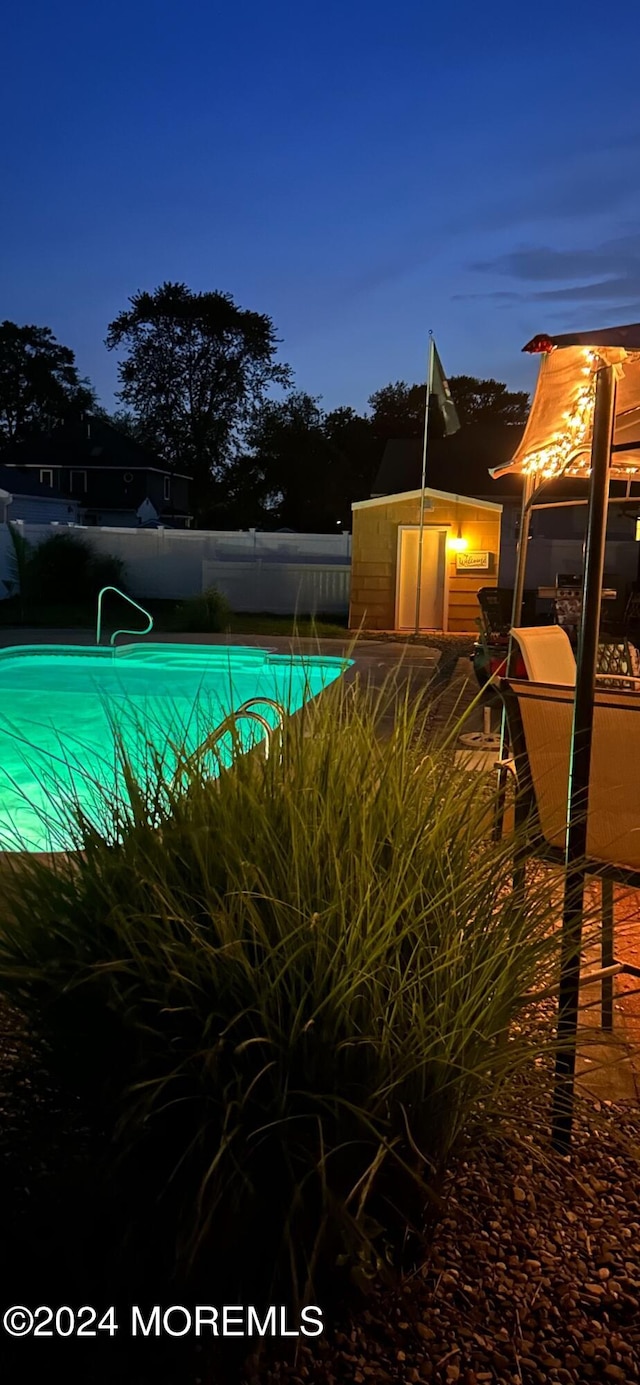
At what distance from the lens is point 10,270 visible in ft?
174

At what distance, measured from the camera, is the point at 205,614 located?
637 inches

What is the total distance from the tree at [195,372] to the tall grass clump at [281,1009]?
141 ft

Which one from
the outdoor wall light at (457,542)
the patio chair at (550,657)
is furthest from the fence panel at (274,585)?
the patio chair at (550,657)

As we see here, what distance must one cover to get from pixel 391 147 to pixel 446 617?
14.3 meters

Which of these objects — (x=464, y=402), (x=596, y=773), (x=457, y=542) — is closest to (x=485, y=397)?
(x=464, y=402)

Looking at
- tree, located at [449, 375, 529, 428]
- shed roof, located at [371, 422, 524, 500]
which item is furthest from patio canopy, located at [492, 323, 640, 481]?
tree, located at [449, 375, 529, 428]

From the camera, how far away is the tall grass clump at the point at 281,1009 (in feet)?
5.12

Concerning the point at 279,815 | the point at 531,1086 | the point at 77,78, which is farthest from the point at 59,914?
the point at 77,78

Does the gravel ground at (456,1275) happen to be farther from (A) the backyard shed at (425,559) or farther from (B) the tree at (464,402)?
(B) the tree at (464,402)

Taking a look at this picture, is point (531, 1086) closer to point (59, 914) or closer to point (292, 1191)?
point (292, 1191)

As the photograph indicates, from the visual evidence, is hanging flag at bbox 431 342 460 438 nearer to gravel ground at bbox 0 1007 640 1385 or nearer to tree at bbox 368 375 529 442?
gravel ground at bbox 0 1007 640 1385

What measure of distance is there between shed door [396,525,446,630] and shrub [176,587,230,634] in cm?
287

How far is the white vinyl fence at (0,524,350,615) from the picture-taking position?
1922cm

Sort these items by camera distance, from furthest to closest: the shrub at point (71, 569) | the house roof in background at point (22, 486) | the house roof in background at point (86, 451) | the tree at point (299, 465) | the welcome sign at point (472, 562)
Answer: the tree at point (299, 465) → the house roof in background at point (86, 451) → the house roof in background at point (22, 486) → the shrub at point (71, 569) → the welcome sign at point (472, 562)
